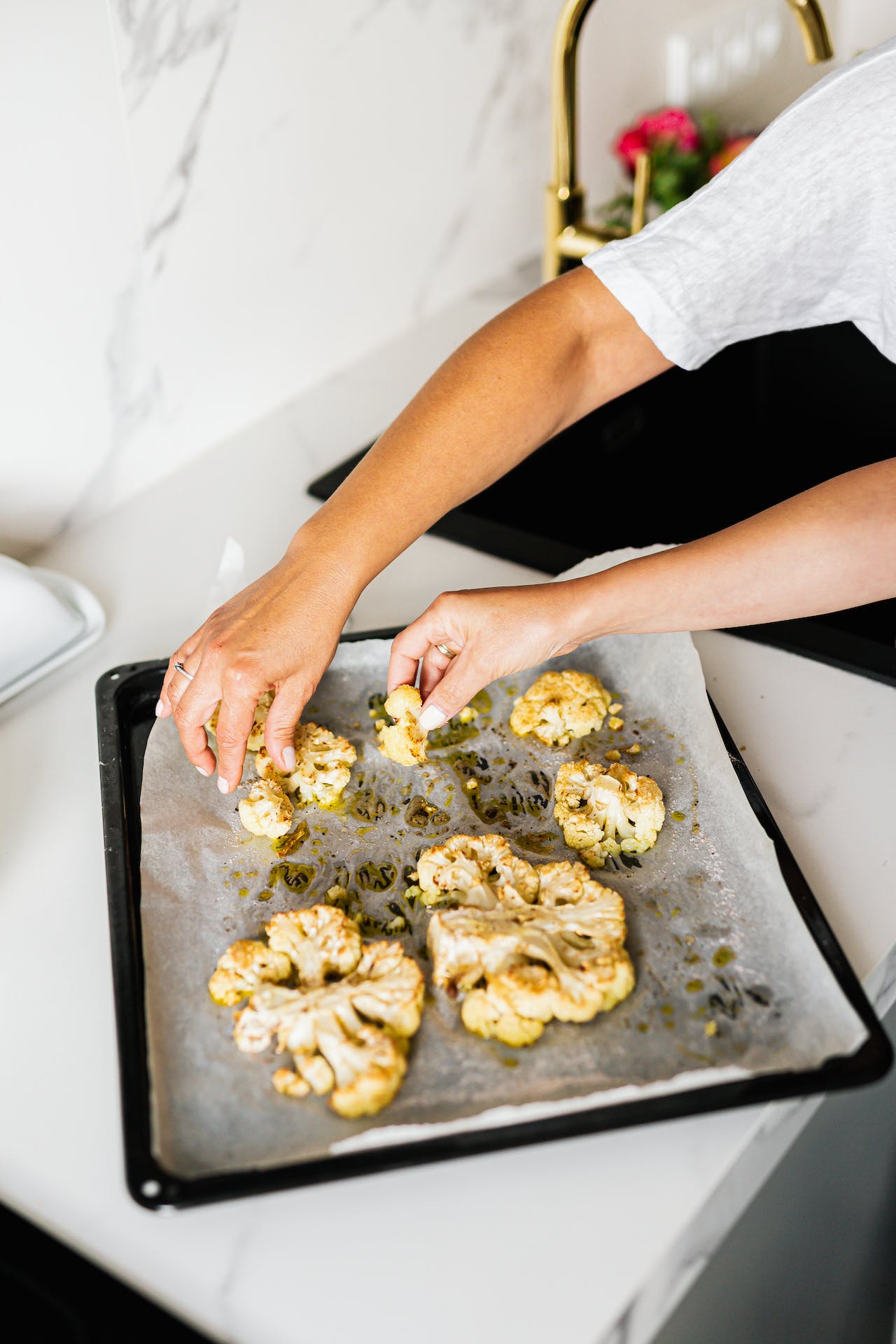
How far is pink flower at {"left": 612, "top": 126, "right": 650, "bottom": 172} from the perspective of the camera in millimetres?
1829

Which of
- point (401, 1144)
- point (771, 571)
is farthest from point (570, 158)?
point (401, 1144)

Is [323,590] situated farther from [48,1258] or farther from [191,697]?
[48,1258]

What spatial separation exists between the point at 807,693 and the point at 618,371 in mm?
364

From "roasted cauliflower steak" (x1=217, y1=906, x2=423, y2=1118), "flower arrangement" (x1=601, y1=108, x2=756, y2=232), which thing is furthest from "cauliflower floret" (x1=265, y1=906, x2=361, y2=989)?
"flower arrangement" (x1=601, y1=108, x2=756, y2=232)

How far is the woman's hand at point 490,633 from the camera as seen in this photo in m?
0.92

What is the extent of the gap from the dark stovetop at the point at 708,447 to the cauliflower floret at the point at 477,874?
61 cm

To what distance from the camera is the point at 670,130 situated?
6.01 feet

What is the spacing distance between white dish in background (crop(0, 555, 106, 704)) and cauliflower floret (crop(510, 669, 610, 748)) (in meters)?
0.45

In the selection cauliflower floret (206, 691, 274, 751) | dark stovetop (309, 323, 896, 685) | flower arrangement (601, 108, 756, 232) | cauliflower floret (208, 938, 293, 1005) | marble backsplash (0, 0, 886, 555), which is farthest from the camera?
flower arrangement (601, 108, 756, 232)

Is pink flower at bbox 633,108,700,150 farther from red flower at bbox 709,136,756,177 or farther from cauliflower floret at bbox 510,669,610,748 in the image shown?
cauliflower floret at bbox 510,669,610,748

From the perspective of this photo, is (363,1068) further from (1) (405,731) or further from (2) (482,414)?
(2) (482,414)

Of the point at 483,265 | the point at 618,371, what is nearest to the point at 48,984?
the point at 618,371

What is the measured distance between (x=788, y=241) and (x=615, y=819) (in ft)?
1.77

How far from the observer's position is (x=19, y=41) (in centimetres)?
107
